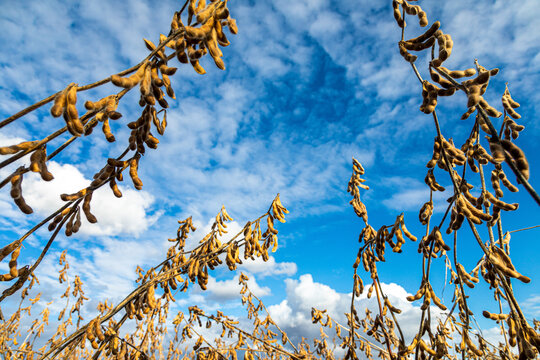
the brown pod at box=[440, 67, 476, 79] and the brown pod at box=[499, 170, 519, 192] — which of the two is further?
the brown pod at box=[499, 170, 519, 192]

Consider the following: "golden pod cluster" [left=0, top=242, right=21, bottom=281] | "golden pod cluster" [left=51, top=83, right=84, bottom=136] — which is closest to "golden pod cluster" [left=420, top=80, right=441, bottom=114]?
"golden pod cluster" [left=51, top=83, right=84, bottom=136]

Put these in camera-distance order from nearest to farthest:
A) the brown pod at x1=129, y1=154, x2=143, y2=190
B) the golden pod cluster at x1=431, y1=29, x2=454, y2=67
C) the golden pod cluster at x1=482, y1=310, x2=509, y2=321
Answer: the golden pod cluster at x1=431, y1=29, x2=454, y2=67
the brown pod at x1=129, y1=154, x2=143, y2=190
the golden pod cluster at x1=482, y1=310, x2=509, y2=321

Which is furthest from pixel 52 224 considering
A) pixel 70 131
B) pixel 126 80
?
pixel 126 80

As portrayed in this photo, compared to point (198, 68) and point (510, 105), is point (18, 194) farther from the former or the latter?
point (510, 105)

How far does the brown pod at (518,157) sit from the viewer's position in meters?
0.84

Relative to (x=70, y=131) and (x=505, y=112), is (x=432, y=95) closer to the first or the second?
(x=505, y=112)

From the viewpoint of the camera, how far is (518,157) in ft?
2.78

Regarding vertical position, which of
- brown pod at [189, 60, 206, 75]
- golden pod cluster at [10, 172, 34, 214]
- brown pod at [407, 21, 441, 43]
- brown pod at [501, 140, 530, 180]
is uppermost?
brown pod at [407, 21, 441, 43]

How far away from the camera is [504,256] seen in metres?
1.12

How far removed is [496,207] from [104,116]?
1431mm

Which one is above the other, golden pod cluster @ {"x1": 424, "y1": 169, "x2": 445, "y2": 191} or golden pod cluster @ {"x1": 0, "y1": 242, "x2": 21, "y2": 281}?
golden pod cluster @ {"x1": 424, "y1": 169, "x2": 445, "y2": 191}

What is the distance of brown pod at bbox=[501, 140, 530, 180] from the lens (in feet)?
2.75

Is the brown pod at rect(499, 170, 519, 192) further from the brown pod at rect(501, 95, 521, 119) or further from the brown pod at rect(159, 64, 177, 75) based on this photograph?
the brown pod at rect(159, 64, 177, 75)

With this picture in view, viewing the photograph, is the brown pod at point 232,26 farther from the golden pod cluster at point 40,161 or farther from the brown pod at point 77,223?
the brown pod at point 77,223
